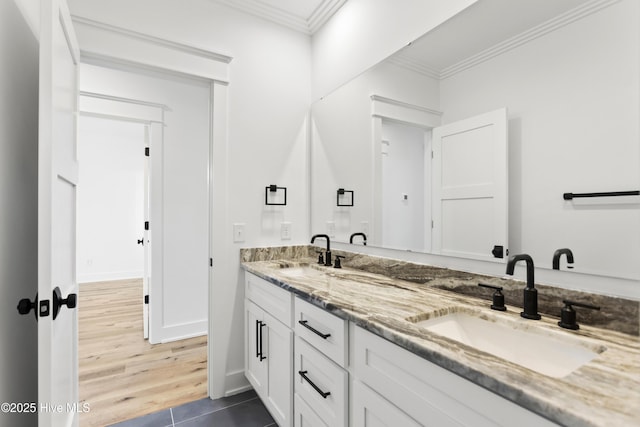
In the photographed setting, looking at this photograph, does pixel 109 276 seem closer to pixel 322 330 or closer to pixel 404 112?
pixel 322 330

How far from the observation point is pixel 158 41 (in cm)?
193

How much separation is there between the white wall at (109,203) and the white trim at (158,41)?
154 inches

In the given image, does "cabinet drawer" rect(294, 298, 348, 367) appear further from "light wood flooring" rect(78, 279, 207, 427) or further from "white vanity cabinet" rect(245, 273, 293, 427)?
"light wood flooring" rect(78, 279, 207, 427)

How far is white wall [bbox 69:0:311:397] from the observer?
6.75ft

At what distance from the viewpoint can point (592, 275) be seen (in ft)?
3.30

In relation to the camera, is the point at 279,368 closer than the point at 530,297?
No

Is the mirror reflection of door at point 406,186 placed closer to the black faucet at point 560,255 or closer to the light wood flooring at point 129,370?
the black faucet at point 560,255

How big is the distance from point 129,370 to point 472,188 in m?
2.74

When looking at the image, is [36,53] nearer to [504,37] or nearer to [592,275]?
[504,37]

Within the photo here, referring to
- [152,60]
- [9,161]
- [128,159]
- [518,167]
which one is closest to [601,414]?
[518,167]

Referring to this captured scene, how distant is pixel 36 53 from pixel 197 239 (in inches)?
80.9

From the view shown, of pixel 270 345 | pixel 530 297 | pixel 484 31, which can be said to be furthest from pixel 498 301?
pixel 270 345

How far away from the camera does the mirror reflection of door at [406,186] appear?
61.4 inches

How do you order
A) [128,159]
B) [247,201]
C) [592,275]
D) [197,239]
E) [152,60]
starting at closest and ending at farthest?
1. [592,275]
2. [152,60]
3. [247,201]
4. [197,239]
5. [128,159]
